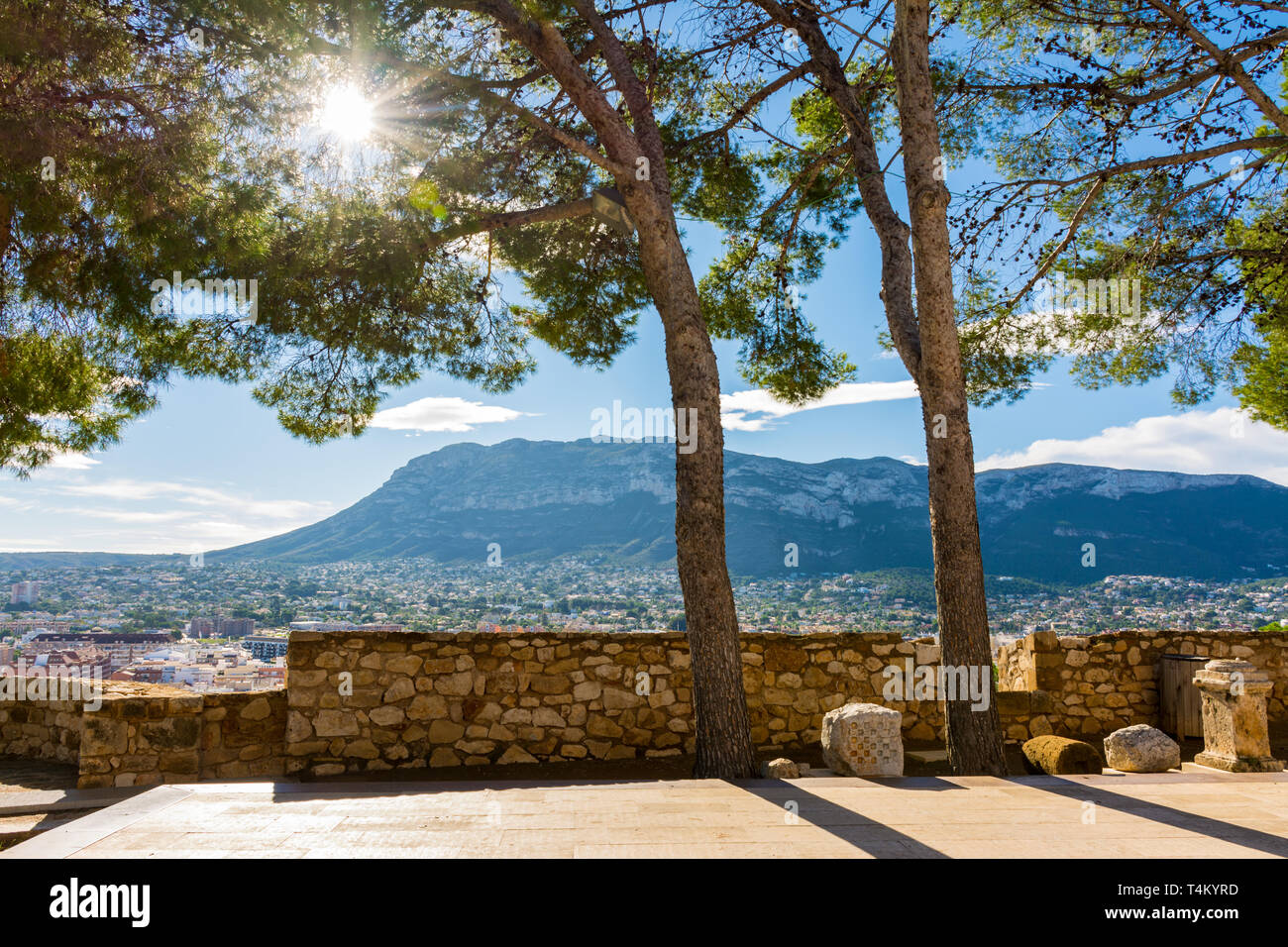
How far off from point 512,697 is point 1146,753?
489 centimetres

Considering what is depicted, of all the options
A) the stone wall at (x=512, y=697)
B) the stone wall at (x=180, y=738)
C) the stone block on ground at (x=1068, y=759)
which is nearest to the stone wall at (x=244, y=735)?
the stone wall at (x=180, y=738)

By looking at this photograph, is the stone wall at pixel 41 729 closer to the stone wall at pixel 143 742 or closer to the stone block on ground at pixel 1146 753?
the stone wall at pixel 143 742

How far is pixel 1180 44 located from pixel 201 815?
10.1 m

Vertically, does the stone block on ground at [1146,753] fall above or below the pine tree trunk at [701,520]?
below

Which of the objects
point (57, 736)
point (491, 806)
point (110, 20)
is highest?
point (110, 20)

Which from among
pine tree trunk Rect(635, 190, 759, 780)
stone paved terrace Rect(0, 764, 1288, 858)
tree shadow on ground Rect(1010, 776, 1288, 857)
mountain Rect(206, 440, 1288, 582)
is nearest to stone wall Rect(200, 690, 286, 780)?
stone paved terrace Rect(0, 764, 1288, 858)

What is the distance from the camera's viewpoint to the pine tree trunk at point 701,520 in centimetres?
545

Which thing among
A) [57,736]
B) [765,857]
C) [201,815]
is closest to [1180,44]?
[765,857]

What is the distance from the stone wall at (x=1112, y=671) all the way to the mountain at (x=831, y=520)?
23.2 meters

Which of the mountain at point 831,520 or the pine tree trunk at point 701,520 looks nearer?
the pine tree trunk at point 701,520

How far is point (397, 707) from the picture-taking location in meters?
6.93

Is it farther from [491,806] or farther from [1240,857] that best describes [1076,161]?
[491,806]

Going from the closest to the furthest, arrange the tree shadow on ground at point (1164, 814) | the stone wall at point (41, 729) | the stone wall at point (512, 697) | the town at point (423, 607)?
the tree shadow on ground at point (1164, 814), the stone wall at point (512, 697), the stone wall at point (41, 729), the town at point (423, 607)

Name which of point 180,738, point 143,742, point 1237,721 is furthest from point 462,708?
point 1237,721
